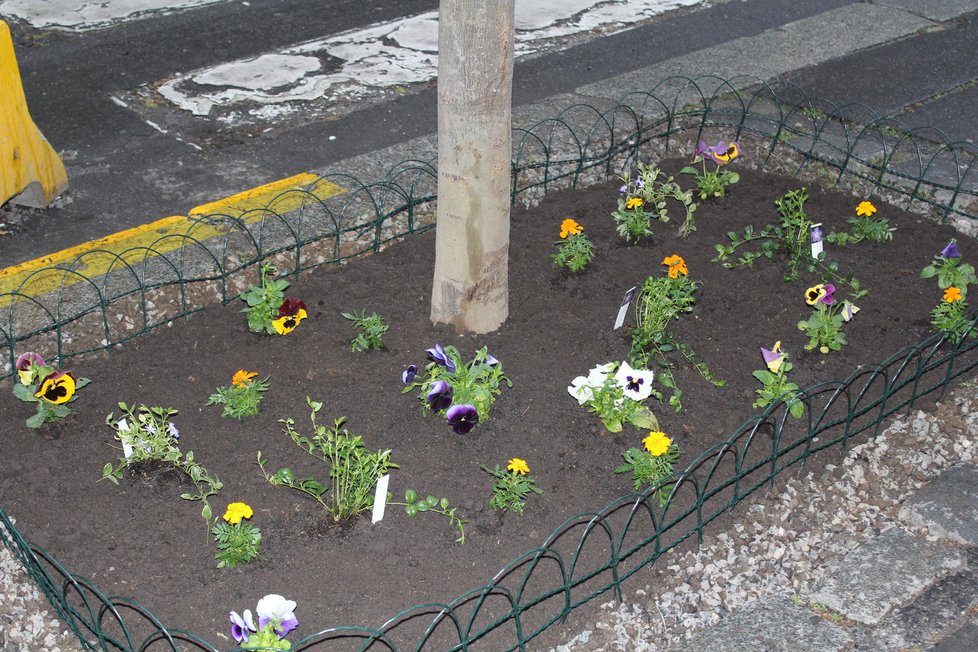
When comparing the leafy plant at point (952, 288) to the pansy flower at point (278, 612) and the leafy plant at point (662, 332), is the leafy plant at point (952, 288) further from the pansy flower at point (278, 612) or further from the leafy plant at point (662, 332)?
the pansy flower at point (278, 612)

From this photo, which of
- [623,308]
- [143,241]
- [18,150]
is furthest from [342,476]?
[18,150]

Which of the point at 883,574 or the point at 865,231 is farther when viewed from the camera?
the point at 865,231

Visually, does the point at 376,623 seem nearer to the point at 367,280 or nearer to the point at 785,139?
the point at 367,280

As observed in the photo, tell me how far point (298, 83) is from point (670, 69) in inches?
99.0

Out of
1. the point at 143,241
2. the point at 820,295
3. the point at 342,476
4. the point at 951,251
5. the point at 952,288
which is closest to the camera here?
the point at 342,476

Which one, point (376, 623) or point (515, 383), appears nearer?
point (376, 623)

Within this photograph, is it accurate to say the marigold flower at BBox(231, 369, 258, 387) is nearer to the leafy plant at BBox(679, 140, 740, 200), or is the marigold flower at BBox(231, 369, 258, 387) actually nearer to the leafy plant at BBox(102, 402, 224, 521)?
the leafy plant at BBox(102, 402, 224, 521)

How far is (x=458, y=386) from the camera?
3.65 m

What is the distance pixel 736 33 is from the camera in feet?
26.3

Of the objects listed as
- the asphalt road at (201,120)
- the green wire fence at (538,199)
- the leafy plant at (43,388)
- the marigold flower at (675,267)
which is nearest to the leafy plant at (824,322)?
the green wire fence at (538,199)

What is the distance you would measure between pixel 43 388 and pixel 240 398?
0.66m

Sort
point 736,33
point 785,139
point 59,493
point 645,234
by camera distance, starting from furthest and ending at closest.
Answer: point 736,33, point 785,139, point 645,234, point 59,493

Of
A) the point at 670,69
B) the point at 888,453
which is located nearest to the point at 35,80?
the point at 670,69

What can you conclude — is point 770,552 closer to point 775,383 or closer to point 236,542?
point 775,383
